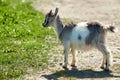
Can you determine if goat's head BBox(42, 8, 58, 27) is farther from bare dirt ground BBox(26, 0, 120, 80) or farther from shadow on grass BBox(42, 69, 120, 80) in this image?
shadow on grass BBox(42, 69, 120, 80)

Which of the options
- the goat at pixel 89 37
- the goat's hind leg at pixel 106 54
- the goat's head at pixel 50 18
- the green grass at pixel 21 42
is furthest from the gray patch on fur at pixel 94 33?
the green grass at pixel 21 42

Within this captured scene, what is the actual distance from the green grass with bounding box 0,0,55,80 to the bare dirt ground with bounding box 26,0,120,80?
12.3 inches

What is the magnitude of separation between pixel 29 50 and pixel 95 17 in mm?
5379

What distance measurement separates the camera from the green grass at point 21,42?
10.1 m

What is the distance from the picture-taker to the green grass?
33.2ft

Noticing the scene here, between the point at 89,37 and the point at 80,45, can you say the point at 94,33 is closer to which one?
the point at 89,37

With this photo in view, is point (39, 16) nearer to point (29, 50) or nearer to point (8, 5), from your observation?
point (8, 5)

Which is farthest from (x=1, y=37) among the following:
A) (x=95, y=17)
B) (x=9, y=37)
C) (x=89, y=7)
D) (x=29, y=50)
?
(x=89, y=7)

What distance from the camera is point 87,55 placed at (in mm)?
11141

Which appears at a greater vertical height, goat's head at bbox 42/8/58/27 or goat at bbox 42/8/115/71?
goat's head at bbox 42/8/58/27

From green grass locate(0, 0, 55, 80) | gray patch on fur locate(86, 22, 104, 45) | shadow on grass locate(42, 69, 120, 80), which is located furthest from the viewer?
green grass locate(0, 0, 55, 80)

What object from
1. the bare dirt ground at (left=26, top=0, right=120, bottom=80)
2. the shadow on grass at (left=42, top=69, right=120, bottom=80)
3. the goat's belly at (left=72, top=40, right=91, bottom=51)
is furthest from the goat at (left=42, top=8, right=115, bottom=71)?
the bare dirt ground at (left=26, top=0, right=120, bottom=80)

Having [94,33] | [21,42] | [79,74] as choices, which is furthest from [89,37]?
[21,42]

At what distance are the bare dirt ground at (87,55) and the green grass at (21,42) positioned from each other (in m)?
0.31
